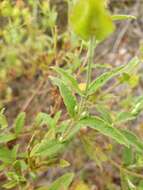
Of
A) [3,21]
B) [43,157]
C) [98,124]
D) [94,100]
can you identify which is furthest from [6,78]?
[98,124]

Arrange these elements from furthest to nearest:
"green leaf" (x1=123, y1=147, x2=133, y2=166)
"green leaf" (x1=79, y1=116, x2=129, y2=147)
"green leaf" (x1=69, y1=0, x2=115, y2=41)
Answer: "green leaf" (x1=123, y1=147, x2=133, y2=166), "green leaf" (x1=79, y1=116, x2=129, y2=147), "green leaf" (x1=69, y1=0, x2=115, y2=41)

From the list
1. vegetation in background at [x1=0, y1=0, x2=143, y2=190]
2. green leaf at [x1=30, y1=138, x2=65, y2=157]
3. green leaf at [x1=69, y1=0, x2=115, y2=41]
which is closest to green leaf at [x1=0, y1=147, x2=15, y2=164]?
vegetation in background at [x1=0, y1=0, x2=143, y2=190]

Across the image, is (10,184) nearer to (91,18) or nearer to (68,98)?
(68,98)

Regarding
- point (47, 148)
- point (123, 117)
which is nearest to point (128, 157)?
point (123, 117)

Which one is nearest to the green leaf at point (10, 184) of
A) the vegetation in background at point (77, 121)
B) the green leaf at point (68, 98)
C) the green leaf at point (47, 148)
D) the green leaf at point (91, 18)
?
the vegetation in background at point (77, 121)

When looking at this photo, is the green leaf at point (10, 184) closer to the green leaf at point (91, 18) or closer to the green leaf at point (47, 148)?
the green leaf at point (47, 148)

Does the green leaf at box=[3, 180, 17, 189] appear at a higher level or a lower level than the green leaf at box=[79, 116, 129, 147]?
lower

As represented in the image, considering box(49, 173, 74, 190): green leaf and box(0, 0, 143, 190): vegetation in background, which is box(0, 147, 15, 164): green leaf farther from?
box(49, 173, 74, 190): green leaf
